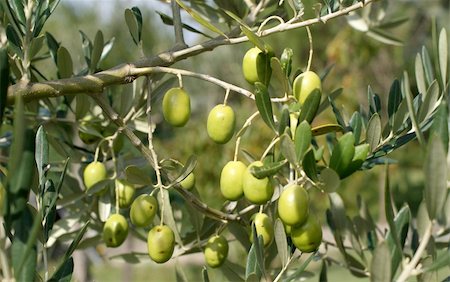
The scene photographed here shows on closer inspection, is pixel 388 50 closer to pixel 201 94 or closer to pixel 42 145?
pixel 201 94

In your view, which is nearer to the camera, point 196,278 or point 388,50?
point 196,278

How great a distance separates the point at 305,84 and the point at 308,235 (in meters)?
0.16

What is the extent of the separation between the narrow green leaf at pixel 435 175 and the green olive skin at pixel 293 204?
0.16 m

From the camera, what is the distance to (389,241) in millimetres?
571

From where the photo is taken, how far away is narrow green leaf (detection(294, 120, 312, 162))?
0.61m

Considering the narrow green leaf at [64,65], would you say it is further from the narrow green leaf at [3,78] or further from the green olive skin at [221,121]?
the narrow green leaf at [3,78]

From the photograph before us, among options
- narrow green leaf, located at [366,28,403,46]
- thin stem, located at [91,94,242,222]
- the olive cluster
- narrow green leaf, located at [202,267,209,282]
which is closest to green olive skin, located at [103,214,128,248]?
the olive cluster

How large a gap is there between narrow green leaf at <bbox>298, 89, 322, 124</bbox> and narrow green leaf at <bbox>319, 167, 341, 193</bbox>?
60 millimetres

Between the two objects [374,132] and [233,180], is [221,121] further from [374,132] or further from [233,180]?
[374,132]

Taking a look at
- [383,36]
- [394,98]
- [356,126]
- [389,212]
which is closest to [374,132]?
[356,126]

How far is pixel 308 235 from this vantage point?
68 centimetres

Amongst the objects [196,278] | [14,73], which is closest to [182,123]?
[14,73]

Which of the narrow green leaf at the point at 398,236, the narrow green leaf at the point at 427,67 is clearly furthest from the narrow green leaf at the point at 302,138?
the narrow green leaf at the point at 427,67

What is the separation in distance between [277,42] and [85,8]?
3.84 meters
